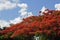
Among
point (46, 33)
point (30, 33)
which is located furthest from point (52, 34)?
point (30, 33)

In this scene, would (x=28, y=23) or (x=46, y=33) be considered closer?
(x=46, y=33)

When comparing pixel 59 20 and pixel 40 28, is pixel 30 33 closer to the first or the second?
pixel 40 28

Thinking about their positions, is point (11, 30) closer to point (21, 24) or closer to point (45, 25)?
point (21, 24)

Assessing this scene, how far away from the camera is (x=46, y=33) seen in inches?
968

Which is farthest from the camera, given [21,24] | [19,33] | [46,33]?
[21,24]

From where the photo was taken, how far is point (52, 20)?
24.8 meters

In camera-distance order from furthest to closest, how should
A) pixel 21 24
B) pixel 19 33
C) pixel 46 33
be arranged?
pixel 21 24
pixel 19 33
pixel 46 33

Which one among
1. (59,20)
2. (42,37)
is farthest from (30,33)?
(59,20)

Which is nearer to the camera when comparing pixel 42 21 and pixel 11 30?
pixel 42 21

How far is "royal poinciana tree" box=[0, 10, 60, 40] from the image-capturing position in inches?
968

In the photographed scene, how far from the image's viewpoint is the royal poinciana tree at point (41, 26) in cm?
2458

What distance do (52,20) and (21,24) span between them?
4.37m

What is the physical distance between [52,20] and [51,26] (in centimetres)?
58

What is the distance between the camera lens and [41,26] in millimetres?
24875
